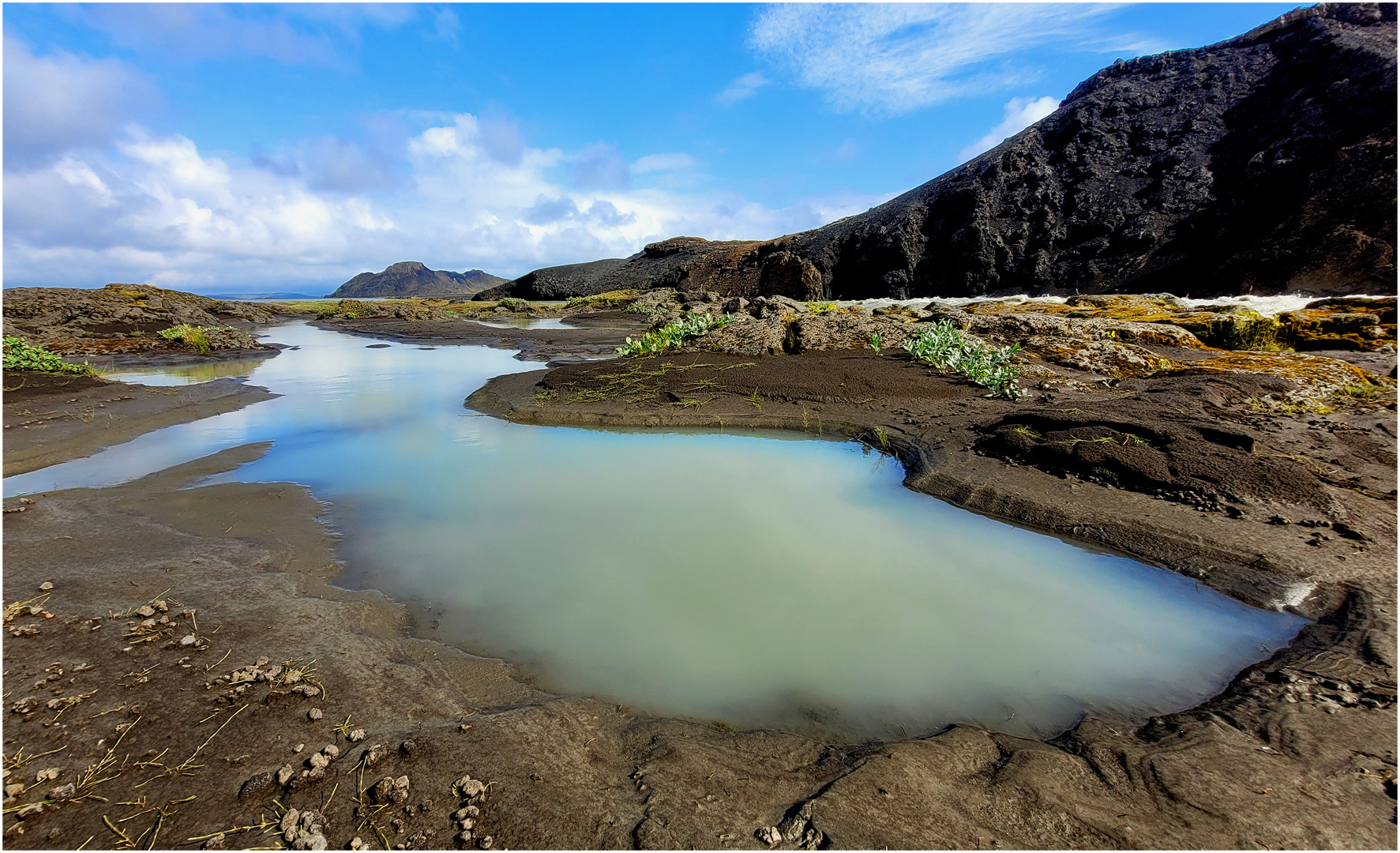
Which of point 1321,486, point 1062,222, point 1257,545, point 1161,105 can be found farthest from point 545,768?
point 1161,105

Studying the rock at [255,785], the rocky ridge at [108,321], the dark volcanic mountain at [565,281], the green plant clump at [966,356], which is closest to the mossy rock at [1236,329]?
the green plant clump at [966,356]

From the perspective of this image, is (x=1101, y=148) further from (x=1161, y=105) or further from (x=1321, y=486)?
(x=1321, y=486)

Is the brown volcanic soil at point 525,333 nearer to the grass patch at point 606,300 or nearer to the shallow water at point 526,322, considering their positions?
the shallow water at point 526,322

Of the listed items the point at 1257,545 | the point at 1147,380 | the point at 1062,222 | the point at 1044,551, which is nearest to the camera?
the point at 1257,545

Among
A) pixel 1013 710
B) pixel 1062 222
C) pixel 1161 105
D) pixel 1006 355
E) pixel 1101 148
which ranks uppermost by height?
pixel 1161 105

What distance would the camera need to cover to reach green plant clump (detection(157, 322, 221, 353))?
1511 cm

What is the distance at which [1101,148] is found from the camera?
1021 inches

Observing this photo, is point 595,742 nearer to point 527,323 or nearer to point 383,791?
point 383,791

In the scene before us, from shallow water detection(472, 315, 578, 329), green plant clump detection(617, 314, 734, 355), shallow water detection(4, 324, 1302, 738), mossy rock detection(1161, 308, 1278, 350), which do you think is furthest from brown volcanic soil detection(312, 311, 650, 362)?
mossy rock detection(1161, 308, 1278, 350)

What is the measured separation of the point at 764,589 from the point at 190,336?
18617 millimetres

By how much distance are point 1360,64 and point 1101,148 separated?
764 centimetres

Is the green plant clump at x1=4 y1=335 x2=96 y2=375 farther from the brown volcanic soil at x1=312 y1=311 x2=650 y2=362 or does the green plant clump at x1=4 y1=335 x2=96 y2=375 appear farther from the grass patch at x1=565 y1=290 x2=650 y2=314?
the grass patch at x1=565 y1=290 x2=650 y2=314

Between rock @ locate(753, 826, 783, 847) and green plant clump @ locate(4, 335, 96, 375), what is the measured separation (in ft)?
42.0

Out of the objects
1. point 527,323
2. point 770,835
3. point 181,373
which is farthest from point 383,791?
point 527,323
